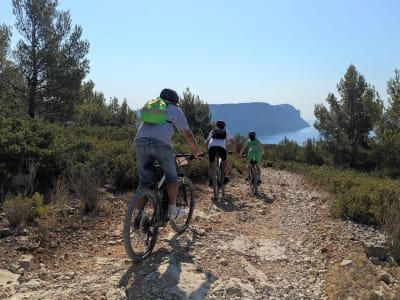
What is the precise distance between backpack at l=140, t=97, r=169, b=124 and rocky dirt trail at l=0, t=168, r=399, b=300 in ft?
5.77

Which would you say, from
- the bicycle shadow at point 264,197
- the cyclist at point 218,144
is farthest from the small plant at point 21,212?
the bicycle shadow at point 264,197

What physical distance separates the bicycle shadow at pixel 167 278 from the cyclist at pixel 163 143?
0.69 meters

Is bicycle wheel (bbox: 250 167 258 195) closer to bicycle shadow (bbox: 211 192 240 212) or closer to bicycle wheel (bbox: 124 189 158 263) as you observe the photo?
bicycle shadow (bbox: 211 192 240 212)

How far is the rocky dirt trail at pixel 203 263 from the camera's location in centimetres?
396

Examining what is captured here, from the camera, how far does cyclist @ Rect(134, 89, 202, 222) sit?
448 cm

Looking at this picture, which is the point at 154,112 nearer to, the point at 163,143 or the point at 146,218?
the point at 163,143

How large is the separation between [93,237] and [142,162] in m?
1.66

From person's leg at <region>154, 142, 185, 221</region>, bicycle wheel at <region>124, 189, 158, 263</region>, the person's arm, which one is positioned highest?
the person's arm

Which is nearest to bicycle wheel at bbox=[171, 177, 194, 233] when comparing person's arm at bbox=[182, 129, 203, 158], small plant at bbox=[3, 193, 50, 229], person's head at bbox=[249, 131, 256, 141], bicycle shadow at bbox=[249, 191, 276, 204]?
person's arm at bbox=[182, 129, 203, 158]

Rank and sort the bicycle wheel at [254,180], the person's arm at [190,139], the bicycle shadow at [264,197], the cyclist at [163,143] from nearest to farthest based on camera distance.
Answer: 1. the cyclist at [163,143]
2. the person's arm at [190,139]
3. the bicycle shadow at [264,197]
4. the bicycle wheel at [254,180]

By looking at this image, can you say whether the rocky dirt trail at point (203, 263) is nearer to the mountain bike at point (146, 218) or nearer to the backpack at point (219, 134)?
the mountain bike at point (146, 218)

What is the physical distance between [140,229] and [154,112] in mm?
1474

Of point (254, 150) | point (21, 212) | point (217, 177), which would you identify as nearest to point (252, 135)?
point (254, 150)

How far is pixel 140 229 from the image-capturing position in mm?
4621
